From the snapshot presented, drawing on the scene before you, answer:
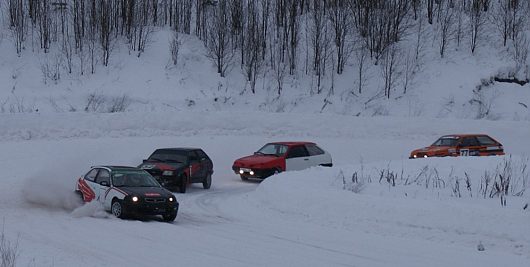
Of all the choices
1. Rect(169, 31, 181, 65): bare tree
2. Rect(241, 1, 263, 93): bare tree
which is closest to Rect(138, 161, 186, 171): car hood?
Rect(241, 1, 263, 93): bare tree

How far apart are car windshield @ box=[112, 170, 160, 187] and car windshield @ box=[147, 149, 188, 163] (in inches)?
212

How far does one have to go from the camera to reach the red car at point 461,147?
27.4 metres

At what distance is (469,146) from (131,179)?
1715cm

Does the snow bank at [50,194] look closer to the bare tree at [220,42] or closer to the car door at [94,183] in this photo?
the car door at [94,183]

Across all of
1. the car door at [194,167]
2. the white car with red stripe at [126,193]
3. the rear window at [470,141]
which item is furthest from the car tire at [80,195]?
the rear window at [470,141]

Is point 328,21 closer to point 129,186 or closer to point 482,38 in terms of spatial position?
point 482,38

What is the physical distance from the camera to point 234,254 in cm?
1073

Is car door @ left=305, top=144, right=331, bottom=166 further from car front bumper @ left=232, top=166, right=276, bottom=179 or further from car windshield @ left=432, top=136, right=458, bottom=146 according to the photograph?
car windshield @ left=432, top=136, right=458, bottom=146

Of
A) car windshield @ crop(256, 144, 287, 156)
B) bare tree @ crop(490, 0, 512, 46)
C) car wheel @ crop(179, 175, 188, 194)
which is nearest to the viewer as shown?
car wheel @ crop(179, 175, 188, 194)

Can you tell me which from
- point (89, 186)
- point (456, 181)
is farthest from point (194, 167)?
point (456, 181)

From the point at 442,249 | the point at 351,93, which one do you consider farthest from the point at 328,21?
the point at 442,249

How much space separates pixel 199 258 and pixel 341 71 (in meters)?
37.4

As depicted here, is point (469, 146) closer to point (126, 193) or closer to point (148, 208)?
point (148, 208)

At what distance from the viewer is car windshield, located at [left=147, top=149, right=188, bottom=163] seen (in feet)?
73.3
